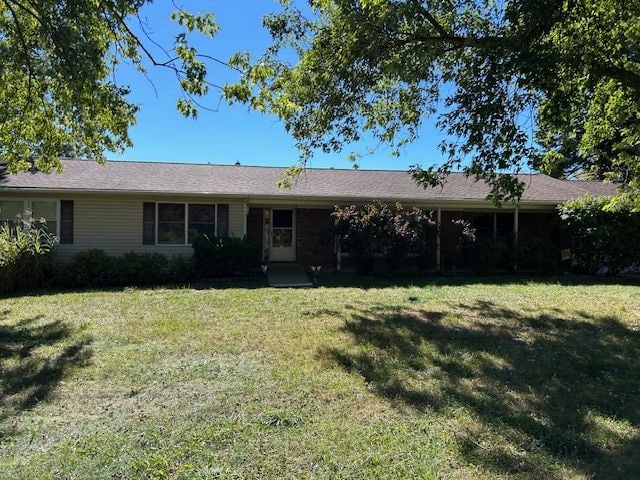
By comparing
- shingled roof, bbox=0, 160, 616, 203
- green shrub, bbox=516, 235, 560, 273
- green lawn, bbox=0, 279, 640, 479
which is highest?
shingled roof, bbox=0, 160, 616, 203

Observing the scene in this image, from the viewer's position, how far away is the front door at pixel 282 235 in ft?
55.6

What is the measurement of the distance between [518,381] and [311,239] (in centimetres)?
1180

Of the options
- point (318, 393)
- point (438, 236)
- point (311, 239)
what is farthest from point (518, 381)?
point (311, 239)

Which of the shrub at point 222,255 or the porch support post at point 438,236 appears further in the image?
the porch support post at point 438,236

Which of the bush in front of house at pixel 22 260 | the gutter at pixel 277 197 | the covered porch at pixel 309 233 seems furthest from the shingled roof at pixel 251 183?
the bush in front of house at pixel 22 260

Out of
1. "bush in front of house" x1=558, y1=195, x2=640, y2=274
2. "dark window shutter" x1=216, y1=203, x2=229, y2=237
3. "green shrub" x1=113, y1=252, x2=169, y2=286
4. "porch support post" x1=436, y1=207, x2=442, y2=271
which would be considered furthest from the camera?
"porch support post" x1=436, y1=207, x2=442, y2=271

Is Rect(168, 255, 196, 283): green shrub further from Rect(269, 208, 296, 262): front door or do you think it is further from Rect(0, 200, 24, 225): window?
Rect(0, 200, 24, 225): window

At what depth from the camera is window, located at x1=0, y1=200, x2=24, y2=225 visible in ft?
46.8

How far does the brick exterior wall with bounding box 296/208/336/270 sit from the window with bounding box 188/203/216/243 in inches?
121

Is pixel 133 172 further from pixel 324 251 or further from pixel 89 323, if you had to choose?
pixel 89 323

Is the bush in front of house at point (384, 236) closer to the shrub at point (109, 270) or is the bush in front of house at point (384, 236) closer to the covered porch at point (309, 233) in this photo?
the covered porch at point (309, 233)

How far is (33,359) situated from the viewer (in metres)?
6.07

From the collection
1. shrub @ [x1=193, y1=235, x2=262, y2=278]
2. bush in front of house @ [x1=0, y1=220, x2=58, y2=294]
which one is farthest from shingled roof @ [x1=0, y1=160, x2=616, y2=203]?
bush in front of house @ [x1=0, y1=220, x2=58, y2=294]

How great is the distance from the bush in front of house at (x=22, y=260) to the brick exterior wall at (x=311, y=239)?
301 inches
